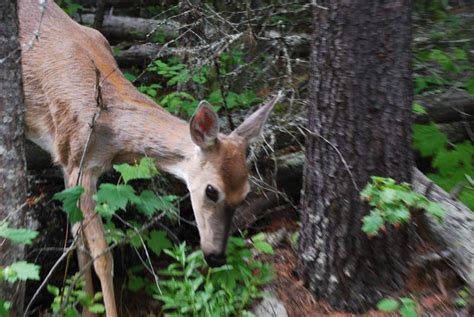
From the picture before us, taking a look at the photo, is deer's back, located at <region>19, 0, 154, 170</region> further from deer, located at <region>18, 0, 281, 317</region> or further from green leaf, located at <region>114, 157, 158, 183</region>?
green leaf, located at <region>114, 157, 158, 183</region>

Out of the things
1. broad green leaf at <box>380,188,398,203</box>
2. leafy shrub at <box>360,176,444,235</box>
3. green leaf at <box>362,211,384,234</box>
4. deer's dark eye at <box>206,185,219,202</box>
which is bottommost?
deer's dark eye at <box>206,185,219,202</box>

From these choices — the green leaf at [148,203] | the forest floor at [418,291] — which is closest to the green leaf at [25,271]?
the green leaf at [148,203]

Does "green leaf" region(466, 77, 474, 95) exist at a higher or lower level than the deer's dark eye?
lower

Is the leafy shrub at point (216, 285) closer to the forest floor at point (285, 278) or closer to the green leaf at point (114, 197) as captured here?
the forest floor at point (285, 278)

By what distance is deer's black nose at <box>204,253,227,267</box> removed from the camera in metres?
4.30

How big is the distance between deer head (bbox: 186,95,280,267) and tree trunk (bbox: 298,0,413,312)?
0.46 m

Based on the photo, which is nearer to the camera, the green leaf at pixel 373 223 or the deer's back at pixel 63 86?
the green leaf at pixel 373 223

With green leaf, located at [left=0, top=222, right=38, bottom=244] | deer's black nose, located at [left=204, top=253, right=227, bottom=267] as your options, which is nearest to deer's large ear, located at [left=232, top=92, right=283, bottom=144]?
deer's black nose, located at [left=204, top=253, right=227, bottom=267]

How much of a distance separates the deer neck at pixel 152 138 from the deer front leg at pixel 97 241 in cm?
32

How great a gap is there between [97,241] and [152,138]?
0.93 meters

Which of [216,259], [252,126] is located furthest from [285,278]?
[252,126]

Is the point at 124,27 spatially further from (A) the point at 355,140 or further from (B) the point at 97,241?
(A) the point at 355,140

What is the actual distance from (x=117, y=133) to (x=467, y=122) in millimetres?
3732

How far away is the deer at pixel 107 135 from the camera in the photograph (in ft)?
14.4
